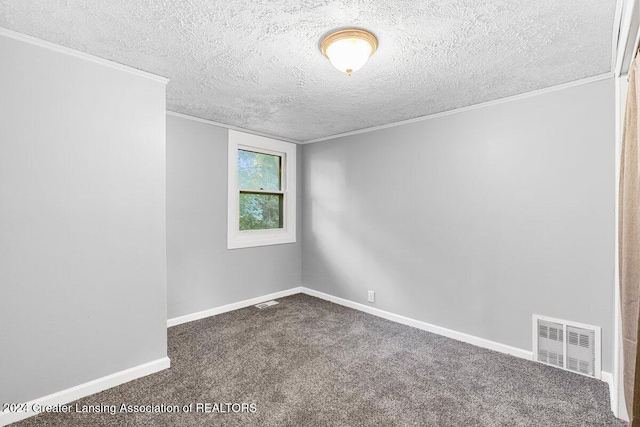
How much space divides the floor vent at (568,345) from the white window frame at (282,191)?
10.1ft

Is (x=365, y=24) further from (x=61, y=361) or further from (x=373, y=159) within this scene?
(x=61, y=361)

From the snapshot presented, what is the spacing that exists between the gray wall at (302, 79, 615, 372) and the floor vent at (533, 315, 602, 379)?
6 centimetres

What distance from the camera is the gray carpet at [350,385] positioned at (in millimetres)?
1891

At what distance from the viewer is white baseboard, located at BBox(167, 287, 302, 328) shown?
334 cm

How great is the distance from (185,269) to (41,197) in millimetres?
1678

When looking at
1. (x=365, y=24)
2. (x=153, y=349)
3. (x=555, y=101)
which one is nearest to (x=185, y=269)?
(x=153, y=349)

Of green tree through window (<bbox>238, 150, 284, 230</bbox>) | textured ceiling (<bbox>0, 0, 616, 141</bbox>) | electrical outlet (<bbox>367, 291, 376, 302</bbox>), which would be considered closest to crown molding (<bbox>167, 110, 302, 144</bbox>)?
green tree through window (<bbox>238, 150, 284, 230</bbox>)

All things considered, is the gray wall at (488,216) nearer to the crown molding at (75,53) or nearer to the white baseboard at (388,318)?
the white baseboard at (388,318)

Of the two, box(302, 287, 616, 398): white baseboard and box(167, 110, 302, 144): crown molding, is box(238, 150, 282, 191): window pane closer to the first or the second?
box(167, 110, 302, 144): crown molding

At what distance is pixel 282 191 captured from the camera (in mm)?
4523

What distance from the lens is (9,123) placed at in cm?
182

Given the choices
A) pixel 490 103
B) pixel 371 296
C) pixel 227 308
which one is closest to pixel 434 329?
pixel 371 296

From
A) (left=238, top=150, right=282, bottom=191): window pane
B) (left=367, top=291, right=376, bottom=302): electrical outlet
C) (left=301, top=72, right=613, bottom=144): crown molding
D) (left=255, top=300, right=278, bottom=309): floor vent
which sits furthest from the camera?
(left=238, top=150, right=282, bottom=191): window pane

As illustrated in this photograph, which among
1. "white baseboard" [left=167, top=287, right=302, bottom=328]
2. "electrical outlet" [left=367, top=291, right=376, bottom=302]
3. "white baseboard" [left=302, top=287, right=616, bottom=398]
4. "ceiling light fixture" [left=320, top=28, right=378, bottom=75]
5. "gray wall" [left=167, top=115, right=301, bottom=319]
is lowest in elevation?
"white baseboard" [left=302, top=287, right=616, bottom=398]
